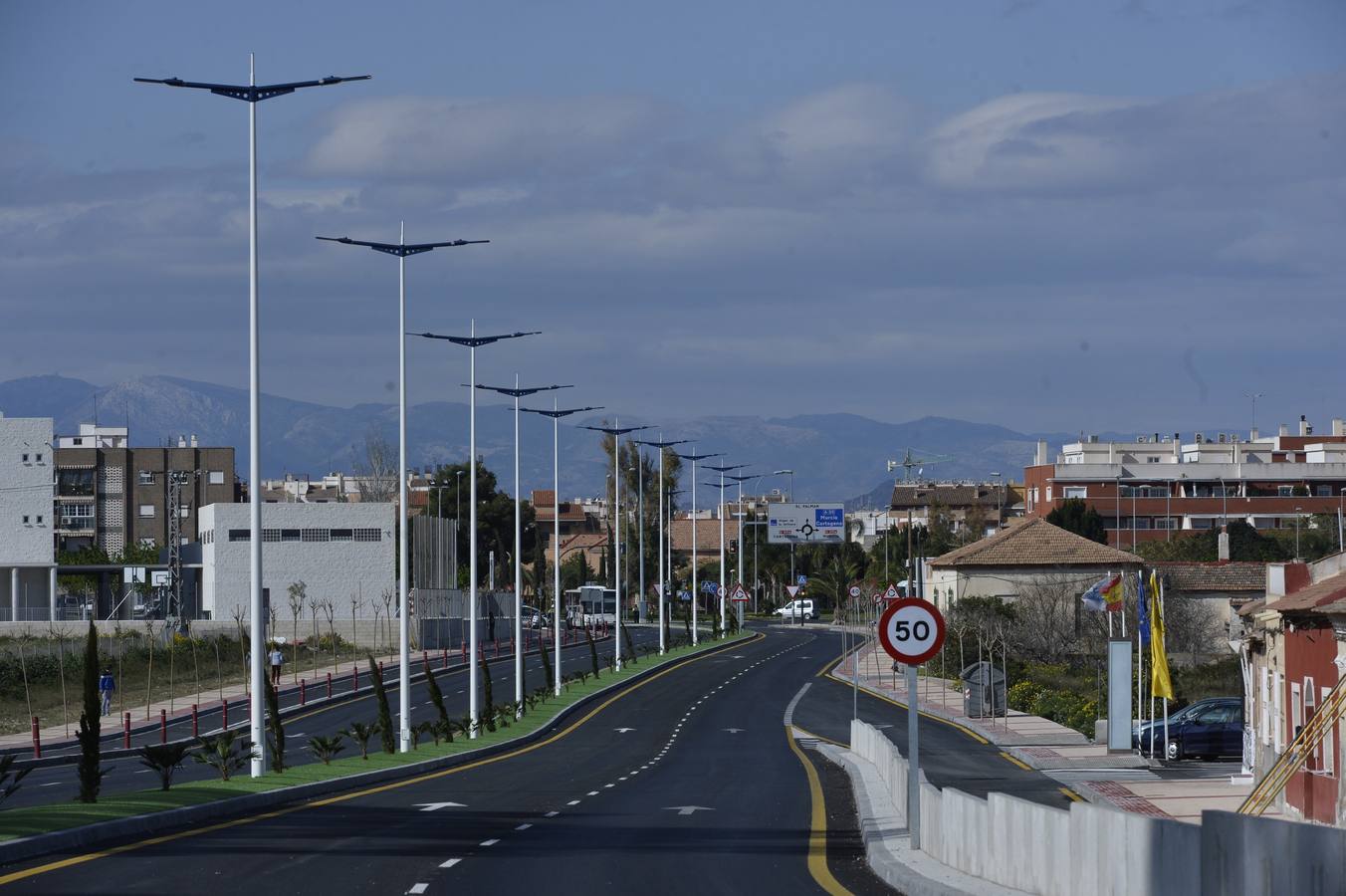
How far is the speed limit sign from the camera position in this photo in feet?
54.9

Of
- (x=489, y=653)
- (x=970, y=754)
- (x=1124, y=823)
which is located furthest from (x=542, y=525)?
(x=1124, y=823)

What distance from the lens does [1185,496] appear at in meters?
140

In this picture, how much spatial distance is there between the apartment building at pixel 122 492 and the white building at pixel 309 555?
45.6m

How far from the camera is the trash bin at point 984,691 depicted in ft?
172

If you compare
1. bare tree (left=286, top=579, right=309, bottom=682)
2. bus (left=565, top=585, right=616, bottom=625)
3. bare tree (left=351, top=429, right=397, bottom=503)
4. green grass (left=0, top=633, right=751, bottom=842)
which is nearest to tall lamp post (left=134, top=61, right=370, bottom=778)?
green grass (left=0, top=633, right=751, bottom=842)

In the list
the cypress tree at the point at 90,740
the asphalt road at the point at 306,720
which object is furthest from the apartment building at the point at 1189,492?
the cypress tree at the point at 90,740

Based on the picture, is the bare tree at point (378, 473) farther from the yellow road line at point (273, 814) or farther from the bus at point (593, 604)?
the yellow road line at point (273, 814)

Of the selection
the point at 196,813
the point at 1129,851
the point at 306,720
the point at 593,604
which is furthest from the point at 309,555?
the point at 1129,851

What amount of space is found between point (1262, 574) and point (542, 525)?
124m

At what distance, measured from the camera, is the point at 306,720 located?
54.2 metres

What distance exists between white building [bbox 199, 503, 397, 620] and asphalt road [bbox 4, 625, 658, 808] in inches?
490

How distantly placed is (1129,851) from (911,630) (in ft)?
19.9

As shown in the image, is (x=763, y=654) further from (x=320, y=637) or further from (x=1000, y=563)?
(x=320, y=637)

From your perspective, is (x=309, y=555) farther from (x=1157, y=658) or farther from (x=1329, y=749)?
(x=1329, y=749)
